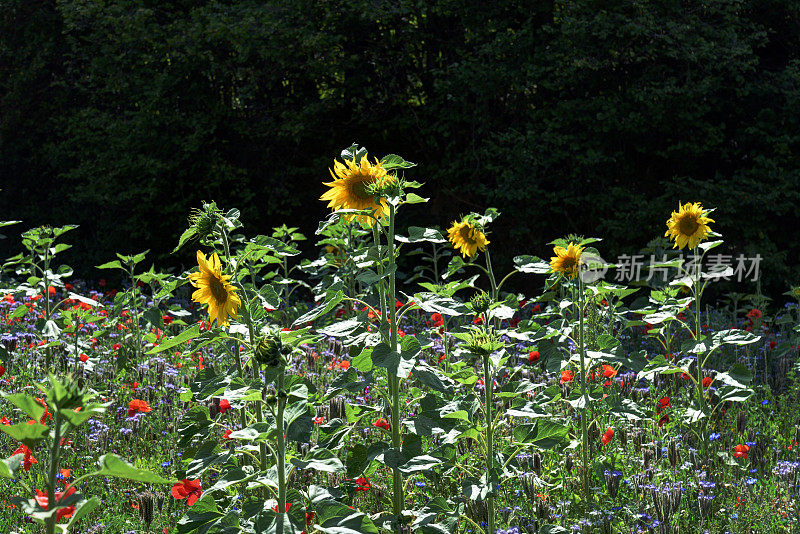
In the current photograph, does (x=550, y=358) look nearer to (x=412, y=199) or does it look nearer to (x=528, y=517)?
(x=528, y=517)

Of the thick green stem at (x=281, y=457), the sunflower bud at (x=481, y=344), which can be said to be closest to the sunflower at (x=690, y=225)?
the sunflower bud at (x=481, y=344)

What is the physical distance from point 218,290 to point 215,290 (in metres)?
0.01

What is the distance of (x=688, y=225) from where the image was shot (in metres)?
3.46

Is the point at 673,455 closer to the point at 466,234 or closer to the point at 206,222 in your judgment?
the point at 466,234

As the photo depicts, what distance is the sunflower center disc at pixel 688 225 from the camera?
11.3 ft

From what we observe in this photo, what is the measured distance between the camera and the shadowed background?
8.03 metres

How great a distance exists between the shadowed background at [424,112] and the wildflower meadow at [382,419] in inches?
146

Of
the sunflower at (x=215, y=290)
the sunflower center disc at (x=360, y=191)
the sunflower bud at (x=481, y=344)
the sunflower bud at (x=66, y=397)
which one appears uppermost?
the sunflower center disc at (x=360, y=191)

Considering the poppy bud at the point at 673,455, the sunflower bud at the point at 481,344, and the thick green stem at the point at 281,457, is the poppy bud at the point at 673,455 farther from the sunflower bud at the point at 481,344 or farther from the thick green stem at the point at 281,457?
the thick green stem at the point at 281,457

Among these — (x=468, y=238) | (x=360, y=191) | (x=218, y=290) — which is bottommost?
(x=218, y=290)

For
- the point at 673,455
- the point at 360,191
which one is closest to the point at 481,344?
the point at 360,191

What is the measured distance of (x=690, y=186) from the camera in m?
8.22

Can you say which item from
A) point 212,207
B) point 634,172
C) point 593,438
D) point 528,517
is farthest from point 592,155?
point 212,207

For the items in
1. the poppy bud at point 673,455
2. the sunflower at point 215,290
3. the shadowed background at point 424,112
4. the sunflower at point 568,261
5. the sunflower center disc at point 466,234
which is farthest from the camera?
the shadowed background at point 424,112
